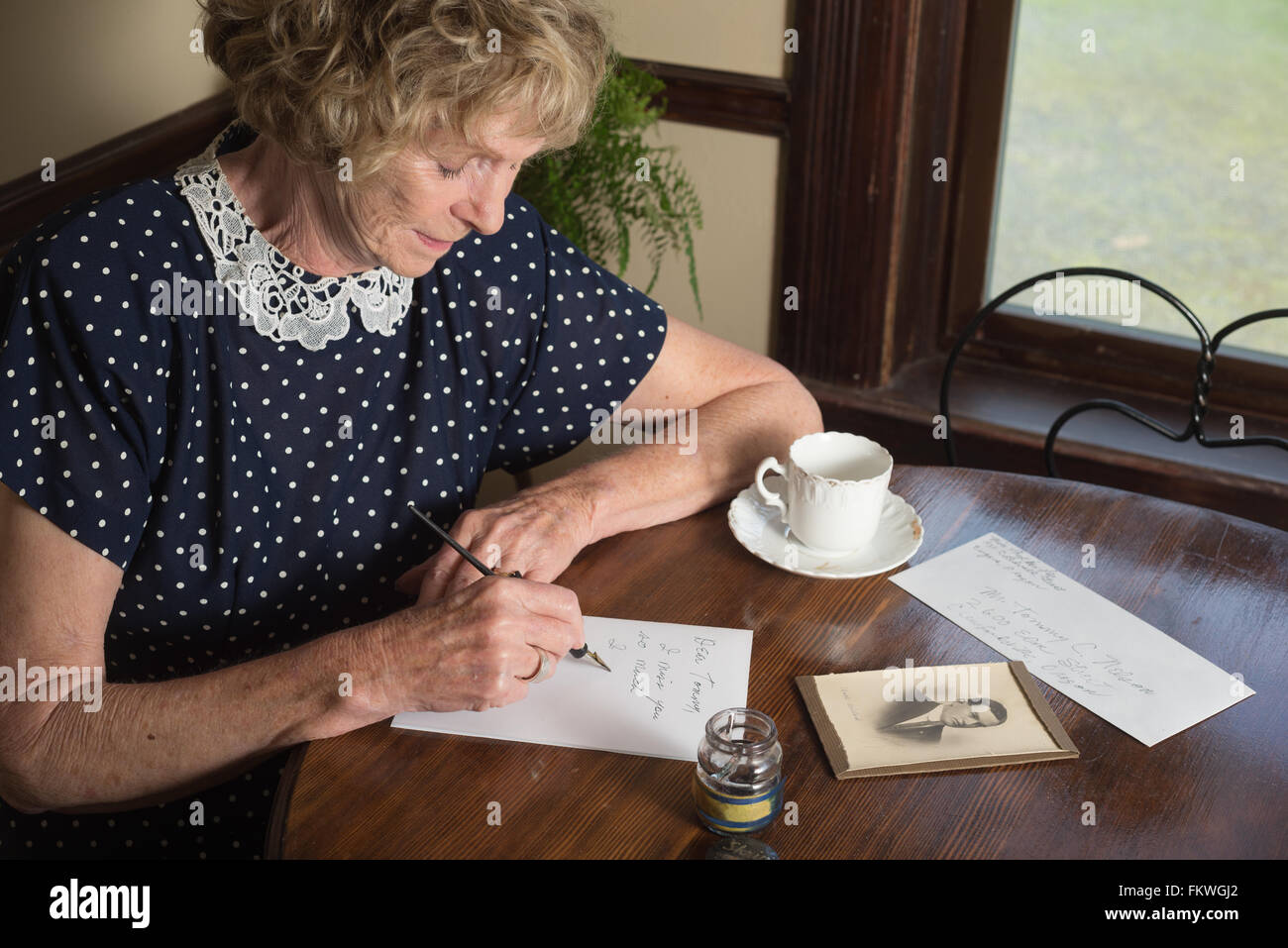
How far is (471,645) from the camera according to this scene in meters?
1.17

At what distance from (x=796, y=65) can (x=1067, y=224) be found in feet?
2.07

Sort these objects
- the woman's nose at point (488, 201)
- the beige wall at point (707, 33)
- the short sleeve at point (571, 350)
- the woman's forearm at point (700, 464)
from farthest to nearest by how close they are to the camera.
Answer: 1. the beige wall at point (707, 33)
2. the short sleeve at point (571, 350)
3. the woman's forearm at point (700, 464)
4. the woman's nose at point (488, 201)

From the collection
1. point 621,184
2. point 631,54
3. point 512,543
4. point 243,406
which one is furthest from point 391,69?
point 631,54

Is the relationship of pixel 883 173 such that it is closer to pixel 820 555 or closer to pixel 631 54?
pixel 631 54

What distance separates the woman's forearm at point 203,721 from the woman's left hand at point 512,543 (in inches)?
7.2

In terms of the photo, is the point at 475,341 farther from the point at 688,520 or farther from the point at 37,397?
the point at 37,397

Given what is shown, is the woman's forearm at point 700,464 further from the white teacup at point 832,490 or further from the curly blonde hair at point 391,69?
the curly blonde hair at point 391,69

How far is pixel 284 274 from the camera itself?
1.35 m

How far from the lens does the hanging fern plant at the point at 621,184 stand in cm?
242

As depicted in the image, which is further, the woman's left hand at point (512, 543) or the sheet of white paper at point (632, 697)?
the woman's left hand at point (512, 543)

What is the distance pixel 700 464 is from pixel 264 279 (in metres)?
0.58

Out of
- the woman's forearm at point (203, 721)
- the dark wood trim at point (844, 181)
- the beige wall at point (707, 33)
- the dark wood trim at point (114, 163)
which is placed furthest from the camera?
the beige wall at point (707, 33)

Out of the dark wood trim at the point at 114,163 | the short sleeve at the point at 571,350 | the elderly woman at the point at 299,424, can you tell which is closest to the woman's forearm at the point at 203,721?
the elderly woman at the point at 299,424

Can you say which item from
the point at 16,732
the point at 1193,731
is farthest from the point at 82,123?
the point at 1193,731
